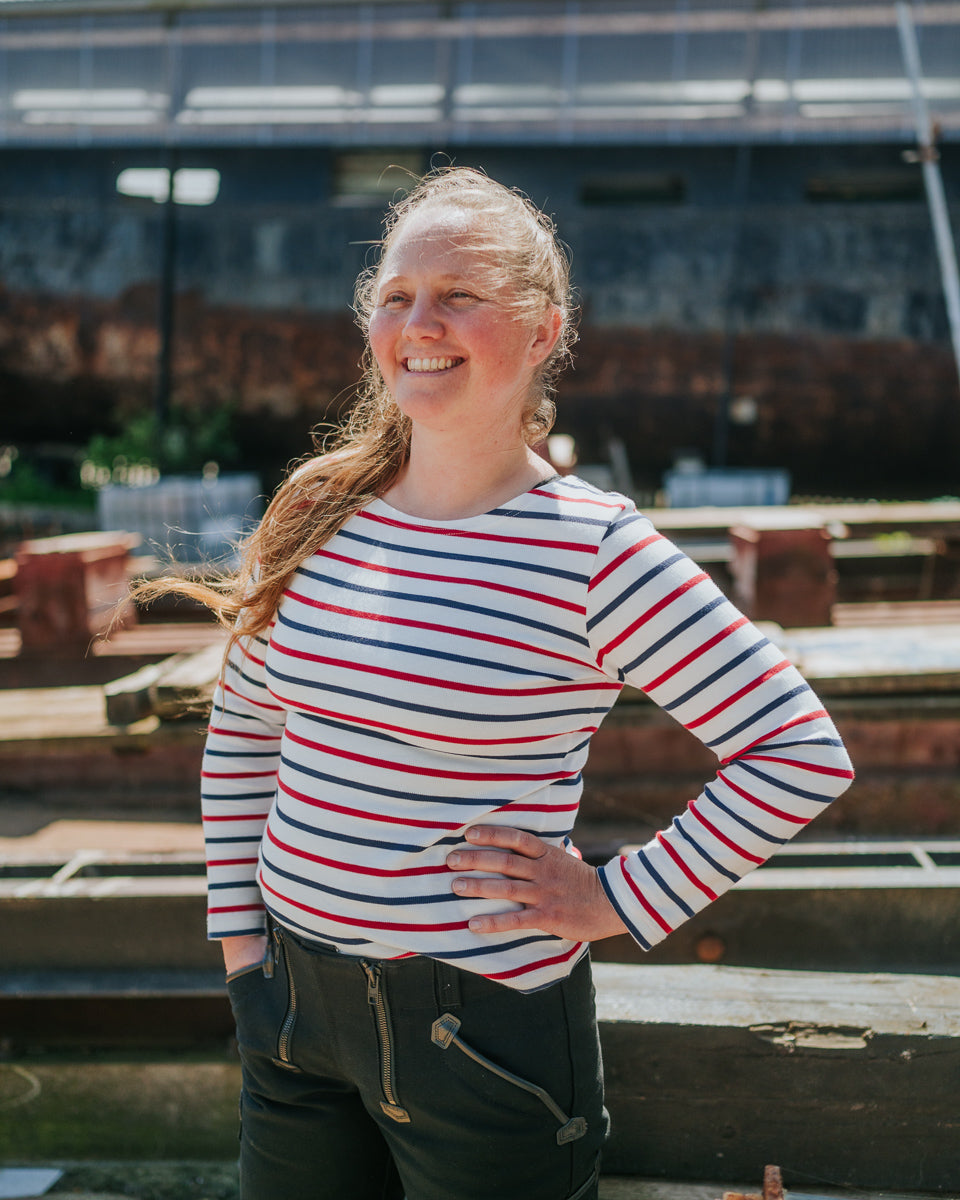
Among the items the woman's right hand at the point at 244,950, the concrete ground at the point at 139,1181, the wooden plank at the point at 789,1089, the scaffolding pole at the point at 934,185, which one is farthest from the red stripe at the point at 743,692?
the scaffolding pole at the point at 934,185

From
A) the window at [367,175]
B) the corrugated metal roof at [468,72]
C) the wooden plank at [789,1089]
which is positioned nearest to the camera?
the wooden plank at [789,1089]

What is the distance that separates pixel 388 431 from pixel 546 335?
1.02 ft

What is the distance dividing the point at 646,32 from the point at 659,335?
368cm

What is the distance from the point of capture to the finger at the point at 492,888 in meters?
1.21

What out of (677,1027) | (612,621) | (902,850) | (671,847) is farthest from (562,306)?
(902,850)

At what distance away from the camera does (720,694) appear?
119 centimetres

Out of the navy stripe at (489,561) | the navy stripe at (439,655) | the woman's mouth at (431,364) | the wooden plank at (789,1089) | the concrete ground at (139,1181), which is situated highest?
the woman's mouth at (431,364)

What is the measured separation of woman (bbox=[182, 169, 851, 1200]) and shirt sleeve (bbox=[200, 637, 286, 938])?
0.53ft

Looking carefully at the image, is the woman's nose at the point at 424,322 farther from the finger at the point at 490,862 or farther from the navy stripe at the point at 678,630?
the finger at the point at 490,862

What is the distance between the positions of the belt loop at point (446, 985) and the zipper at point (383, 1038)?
71 mm

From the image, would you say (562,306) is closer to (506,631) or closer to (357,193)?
(506,631)

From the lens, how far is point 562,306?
138cm

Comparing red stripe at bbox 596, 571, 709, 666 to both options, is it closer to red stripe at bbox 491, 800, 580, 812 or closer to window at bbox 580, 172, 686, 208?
red stripe at bbox 491, 800, 580, 812

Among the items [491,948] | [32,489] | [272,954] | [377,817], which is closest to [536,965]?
[491,948]
